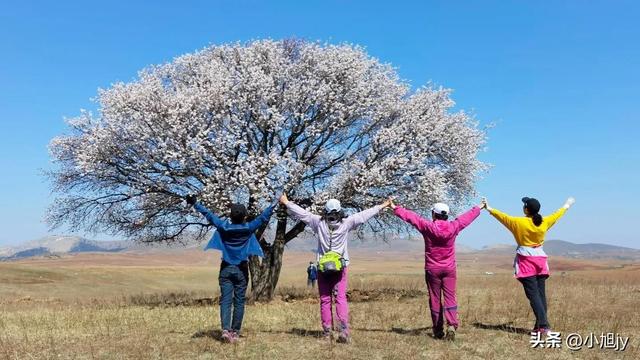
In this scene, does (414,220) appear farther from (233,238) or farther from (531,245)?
(233,238)

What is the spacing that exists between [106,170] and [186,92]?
168 inches

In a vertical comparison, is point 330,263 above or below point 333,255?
below

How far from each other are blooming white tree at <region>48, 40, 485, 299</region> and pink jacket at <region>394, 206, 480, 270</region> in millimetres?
9989

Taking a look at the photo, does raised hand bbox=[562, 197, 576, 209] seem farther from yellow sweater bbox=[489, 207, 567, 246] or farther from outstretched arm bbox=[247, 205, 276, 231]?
outstretched arm bbox=[247, 205, 276, 231]

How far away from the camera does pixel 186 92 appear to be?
2159 centimetres

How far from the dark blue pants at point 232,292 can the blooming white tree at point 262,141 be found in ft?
31.7

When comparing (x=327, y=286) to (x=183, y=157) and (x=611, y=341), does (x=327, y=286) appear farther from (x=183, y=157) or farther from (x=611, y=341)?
(x=183, y=157)

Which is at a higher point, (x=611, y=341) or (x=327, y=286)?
(x=327, y=286)

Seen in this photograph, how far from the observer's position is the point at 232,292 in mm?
10367

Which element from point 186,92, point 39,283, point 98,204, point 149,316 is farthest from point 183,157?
point 39,283

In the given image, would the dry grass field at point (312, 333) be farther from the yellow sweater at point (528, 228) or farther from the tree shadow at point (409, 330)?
the yellow sweater at point (528, 228)

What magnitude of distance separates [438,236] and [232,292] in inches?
156

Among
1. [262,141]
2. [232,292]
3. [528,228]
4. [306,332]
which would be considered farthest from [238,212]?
[262,141]

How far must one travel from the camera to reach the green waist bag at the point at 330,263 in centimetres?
991
